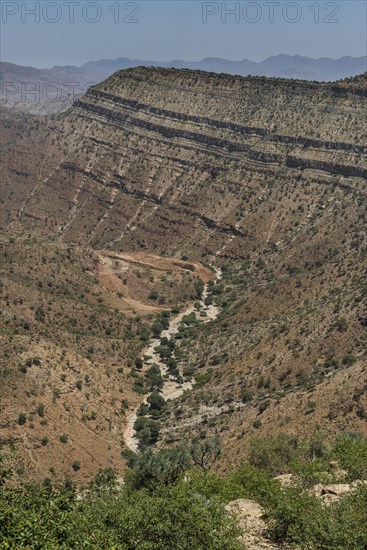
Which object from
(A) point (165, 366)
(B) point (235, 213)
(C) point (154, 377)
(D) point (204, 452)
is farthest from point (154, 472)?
(B) point (235, 213)

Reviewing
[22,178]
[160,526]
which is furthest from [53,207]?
[160,526]

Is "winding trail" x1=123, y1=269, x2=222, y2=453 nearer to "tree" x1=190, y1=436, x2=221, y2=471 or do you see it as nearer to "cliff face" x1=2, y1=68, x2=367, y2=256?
"tree" x1=190, y1=436, x2=221, y2=471

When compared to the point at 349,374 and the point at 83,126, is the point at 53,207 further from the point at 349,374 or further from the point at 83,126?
the point at 349,374

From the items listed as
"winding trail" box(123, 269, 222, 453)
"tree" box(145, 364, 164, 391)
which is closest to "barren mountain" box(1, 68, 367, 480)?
"winding trail" box(123, 269, 222, 453)

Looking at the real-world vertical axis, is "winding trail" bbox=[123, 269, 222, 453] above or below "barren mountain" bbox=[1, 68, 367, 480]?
below

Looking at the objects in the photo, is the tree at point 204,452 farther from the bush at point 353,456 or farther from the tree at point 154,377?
the tree at point 154,377

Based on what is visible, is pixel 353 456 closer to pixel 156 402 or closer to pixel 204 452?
pixel 204 452
